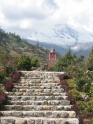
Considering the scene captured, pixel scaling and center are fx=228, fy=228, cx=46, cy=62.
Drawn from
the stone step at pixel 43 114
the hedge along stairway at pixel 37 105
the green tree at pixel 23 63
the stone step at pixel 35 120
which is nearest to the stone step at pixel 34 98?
the hedge along stairway at pixel 37 105

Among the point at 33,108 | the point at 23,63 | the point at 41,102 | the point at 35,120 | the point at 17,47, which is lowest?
the point at 35,120

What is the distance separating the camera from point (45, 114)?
9492 millimetres

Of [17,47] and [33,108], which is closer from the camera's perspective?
[33,108]

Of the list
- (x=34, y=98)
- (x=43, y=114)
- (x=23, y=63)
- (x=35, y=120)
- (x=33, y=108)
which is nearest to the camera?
(x=35, y=120)

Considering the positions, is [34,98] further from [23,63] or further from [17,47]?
[17,47]

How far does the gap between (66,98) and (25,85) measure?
337cm

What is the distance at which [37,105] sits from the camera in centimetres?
1047

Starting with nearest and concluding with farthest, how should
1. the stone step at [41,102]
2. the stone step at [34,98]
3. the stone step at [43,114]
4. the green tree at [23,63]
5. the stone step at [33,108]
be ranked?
the stone step at [43,114]
the stone step at [33,108]
the stone step at [41,102]
the stone step at [34,98]
the green tree at [23,63]

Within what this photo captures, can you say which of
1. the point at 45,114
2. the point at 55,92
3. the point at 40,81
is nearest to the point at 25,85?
the point at 40,81

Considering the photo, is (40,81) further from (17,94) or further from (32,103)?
(32,103)

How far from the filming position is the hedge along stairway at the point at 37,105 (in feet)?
28.8

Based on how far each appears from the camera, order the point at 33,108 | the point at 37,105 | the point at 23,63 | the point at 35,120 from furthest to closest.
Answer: the point at 23,63 → the point at 37,105 → the point at 33,108 → the point at 35,120

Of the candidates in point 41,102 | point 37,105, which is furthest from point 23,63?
point 37,105

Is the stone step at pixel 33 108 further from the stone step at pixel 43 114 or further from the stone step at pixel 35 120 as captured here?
the stone step at pixel 35 120
